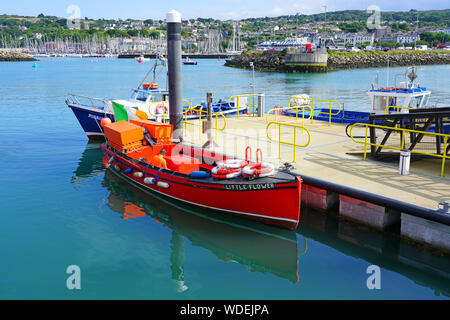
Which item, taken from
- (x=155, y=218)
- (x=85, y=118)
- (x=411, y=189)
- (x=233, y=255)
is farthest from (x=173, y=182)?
(x=85, y=118)

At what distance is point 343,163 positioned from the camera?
1333 cm

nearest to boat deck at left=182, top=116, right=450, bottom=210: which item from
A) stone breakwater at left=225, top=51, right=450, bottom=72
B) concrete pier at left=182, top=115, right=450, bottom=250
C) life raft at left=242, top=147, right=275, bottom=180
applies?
concrete pier at left=182, top=115, right=450, bottom=250

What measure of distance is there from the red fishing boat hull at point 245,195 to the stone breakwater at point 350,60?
8477 centimetres

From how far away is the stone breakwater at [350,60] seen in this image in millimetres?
98625

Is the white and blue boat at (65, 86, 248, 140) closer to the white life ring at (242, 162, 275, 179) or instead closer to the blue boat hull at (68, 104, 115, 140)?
the blue boat hull at (68, 104, 115, 140)

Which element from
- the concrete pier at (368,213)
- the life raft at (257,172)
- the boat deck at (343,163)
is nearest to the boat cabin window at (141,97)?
the boat deck at (343,163)

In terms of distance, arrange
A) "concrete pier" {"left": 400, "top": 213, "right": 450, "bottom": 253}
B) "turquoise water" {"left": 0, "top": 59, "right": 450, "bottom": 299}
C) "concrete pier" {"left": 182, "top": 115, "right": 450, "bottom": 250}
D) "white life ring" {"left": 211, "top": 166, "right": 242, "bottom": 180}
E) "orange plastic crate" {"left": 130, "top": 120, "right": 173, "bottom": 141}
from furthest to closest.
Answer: "orange plastic crate" {"left": 130, "top": 120, "right": 173, "bottom": 141} → "white life ring" {"left": 211, "top": 166, "right": 242, "bottom": 180} → "concrete pier" {"left": 182, "top": 115, "right": 450, "bottom": 250} → "concrete pier" {"left": 400, "top": 213, "right": 450, "bottom": 253} → "turquoise water" {"left": 0, "top": 59, "right": 450, "bottom": 299}

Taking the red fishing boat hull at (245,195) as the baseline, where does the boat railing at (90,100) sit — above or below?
above

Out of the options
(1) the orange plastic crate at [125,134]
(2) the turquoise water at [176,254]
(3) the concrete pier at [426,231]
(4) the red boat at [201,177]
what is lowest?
(2) the turquoise water at [176,254]

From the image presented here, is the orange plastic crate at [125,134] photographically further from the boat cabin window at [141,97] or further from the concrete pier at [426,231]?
the concrete pier at [426,231]

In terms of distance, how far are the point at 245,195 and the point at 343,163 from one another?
396 cm

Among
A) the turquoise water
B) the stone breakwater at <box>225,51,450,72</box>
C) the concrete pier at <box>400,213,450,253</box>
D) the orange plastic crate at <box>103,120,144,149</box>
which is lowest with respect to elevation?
the turquoise water

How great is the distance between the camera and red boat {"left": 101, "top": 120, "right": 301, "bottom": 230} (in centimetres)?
1104
